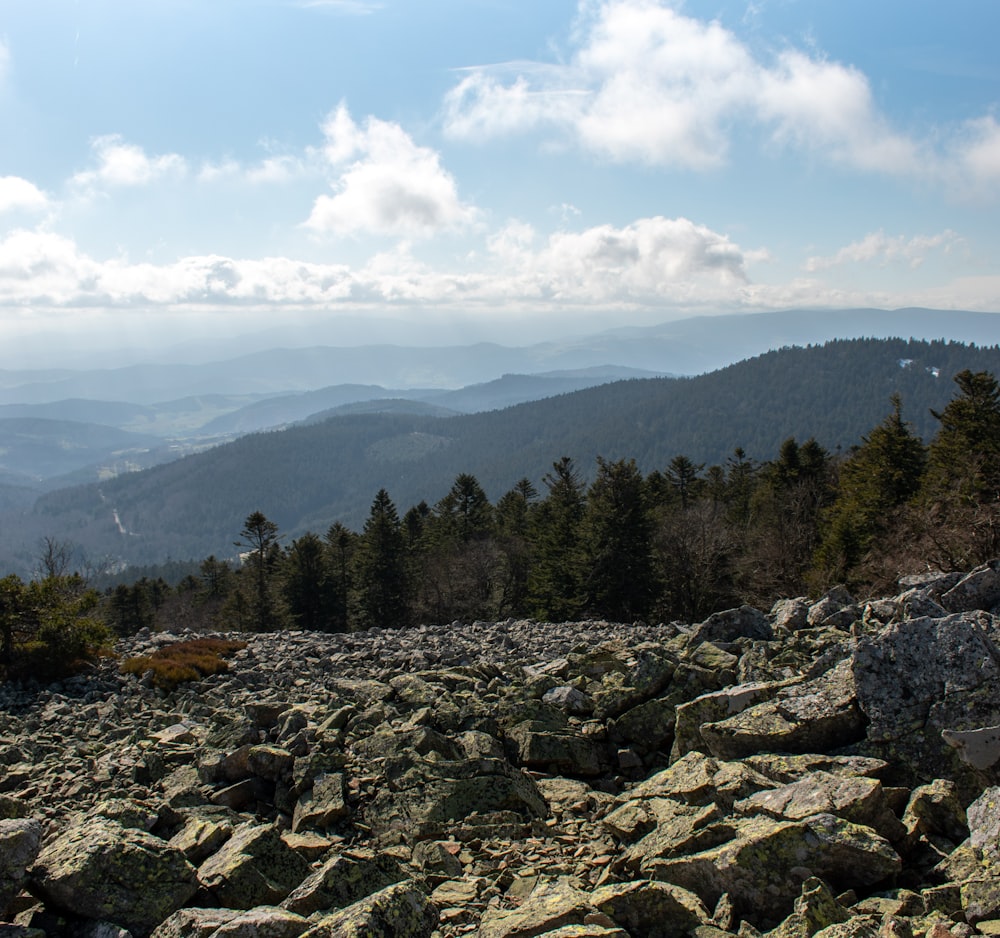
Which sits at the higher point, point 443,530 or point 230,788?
point 230,788

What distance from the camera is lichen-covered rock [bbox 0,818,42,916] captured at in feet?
18.1

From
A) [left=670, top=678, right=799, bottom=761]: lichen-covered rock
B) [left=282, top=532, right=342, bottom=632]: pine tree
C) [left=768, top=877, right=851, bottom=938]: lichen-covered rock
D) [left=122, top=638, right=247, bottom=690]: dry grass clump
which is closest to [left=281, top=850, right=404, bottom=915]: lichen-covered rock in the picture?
[left=768, top=877, right=851, bottom=938]: lichen-covered rock

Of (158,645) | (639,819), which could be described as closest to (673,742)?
(639,819)

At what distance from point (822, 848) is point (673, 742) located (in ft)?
14.4

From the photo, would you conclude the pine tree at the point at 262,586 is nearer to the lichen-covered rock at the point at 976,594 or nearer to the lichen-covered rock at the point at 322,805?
the lichen-covered rock at the point at 322,805

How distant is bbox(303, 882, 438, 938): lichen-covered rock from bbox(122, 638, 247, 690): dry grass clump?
17218 millimetres

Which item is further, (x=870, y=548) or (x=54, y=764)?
(x=870, y=548)

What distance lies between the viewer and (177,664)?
21219 millimetres

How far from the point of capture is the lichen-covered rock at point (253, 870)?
6168 millimetres

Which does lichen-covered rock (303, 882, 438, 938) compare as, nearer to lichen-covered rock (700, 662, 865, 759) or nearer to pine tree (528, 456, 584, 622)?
lichen-covered rock (700, 662, 865, 759)

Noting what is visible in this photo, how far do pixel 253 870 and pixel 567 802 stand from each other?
163 inches

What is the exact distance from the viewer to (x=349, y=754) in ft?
32.0

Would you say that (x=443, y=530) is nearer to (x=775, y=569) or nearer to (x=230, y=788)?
(x=775, y=569)

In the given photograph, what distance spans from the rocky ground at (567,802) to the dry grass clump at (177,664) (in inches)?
247
